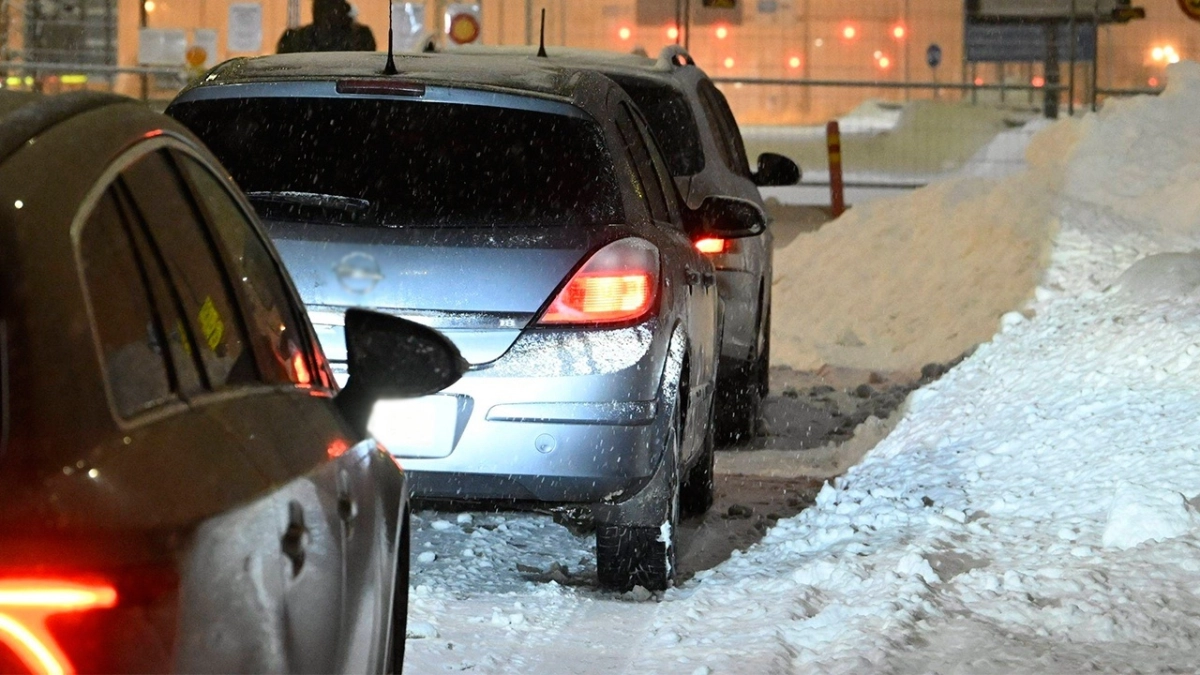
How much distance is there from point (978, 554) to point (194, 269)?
4.55 metres

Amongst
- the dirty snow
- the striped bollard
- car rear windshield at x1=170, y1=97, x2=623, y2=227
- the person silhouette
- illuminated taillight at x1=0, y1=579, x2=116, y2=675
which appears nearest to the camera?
illuminated taillight at x1=0, y1=579, x2=116, y2=675

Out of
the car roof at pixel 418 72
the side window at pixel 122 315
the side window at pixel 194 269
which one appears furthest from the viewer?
the car roof at pixel 418 72

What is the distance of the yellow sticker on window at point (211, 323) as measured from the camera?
2.73 metres

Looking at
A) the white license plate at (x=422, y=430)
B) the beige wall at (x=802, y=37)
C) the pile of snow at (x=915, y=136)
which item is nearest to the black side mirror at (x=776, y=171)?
the white license plate at (x=422, y=430)

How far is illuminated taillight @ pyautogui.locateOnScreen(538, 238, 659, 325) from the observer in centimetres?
580

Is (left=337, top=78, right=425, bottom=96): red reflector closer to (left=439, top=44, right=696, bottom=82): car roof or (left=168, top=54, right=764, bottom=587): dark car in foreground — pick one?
(left=168, top=54, right=764, bottom=587): dark car in foreground

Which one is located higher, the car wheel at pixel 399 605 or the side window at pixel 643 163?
the side window at pixel 643 163

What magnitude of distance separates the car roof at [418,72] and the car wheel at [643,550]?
1.08 metres

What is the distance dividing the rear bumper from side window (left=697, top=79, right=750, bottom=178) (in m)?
4.40

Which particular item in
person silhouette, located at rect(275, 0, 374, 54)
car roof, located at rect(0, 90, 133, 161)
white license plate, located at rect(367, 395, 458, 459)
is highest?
person silhouette, located at rect(275, 0, 374, 54)

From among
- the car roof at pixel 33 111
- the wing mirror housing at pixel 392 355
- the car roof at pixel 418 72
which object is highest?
the car roof at pixel 418 72

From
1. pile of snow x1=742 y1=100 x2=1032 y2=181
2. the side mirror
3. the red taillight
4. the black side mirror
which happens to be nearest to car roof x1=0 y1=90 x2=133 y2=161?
the side mirror

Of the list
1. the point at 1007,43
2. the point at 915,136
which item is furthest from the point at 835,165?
the point at 1007,43

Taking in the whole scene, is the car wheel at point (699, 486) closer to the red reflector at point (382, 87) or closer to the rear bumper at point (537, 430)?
the rear bumper at point (537, 430)
